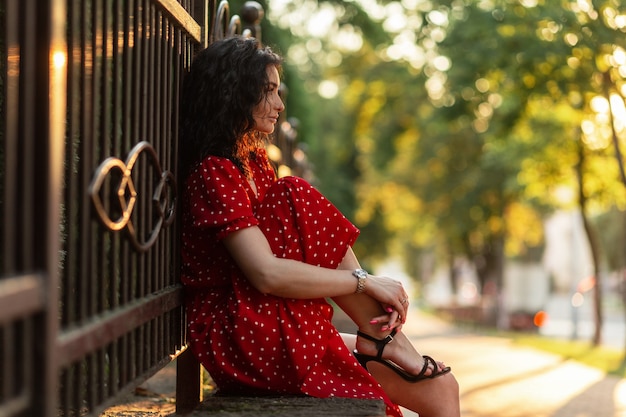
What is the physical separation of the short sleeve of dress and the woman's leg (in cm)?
50

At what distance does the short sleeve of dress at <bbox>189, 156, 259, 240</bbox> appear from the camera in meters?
2.94

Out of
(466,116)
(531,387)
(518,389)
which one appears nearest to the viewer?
(518,389)

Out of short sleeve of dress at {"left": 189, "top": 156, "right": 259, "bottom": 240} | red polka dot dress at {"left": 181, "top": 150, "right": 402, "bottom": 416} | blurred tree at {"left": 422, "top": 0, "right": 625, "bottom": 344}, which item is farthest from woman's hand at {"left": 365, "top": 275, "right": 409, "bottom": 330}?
blurred tree at {"left": 422, "top": 0, "right": 625, "bottom": 344}

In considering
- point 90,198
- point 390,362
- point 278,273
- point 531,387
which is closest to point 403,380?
point 390,362

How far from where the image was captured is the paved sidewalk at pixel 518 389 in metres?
5.23

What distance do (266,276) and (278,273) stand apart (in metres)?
0.04

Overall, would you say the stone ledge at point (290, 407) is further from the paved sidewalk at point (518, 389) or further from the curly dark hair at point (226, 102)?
the paved sidewalk at point (518, 389)

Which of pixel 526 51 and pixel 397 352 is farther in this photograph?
pixel 526 51

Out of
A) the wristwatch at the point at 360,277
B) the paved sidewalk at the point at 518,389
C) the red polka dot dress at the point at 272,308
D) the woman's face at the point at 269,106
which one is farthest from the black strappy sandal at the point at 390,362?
the paved sidewalk at the point at 518,389

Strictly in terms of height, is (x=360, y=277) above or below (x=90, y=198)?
below

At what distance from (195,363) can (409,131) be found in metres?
27.7

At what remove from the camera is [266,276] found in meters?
2.91

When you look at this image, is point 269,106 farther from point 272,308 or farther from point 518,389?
point 518,389

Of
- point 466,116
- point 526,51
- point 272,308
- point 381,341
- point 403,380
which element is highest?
point 526,51
